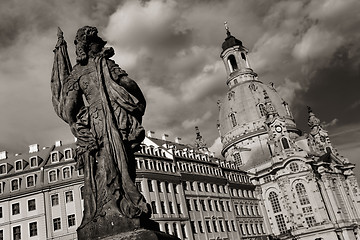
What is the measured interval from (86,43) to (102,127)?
5.38 ft

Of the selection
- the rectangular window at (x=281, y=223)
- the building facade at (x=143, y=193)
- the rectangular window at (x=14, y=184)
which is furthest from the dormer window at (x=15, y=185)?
the rectangular window at (x=281, y=223)

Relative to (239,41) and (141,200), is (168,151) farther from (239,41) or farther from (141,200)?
(239,41)

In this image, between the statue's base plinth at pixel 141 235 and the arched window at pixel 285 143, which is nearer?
the statue's base plinth at pixel 141 235

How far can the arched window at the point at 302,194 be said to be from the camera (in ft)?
259

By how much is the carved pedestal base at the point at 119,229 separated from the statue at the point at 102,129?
1 cm

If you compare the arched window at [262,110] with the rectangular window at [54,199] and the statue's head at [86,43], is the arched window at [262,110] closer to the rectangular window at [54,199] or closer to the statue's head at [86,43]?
the rectangular window at [54,199]

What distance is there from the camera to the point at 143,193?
47906mm

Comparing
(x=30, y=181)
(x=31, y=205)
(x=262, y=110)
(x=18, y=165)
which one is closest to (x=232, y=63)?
(x=262, y=110)

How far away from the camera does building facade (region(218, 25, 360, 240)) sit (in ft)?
256

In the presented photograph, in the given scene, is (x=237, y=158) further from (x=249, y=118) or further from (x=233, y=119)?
(x=233, y=119)

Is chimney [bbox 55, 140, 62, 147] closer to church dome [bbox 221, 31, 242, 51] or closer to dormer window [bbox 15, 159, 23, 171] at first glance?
dormer window [bbox 15, 159, 23, 171]

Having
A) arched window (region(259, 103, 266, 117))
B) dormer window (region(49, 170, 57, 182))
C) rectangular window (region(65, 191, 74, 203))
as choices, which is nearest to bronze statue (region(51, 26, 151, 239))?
rectangular window (region(65, 191, 74, 203))

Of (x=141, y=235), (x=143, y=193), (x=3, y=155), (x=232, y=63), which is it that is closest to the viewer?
(x=141, y=235)

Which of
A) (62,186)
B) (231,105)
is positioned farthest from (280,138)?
(62,186)
